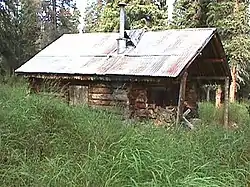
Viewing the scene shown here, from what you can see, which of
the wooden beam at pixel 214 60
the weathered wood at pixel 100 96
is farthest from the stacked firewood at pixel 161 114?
the wooden beam at pixel 214 60

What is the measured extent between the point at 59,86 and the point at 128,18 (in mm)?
12308

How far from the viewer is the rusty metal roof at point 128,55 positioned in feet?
39.7

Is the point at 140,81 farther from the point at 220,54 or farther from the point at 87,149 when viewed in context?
the point at 87,149

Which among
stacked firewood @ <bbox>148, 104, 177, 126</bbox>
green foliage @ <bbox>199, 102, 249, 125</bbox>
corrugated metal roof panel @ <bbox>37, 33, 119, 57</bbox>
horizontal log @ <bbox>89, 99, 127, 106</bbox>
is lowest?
green foliage @ <bbox>199, 102, 249, 125</bbox>

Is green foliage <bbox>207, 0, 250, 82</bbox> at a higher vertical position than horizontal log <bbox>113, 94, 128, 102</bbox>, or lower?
higher

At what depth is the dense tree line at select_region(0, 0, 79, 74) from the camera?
15.7m

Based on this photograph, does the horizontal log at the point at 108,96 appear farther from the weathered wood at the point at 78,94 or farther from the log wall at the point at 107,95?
the weathered wood at the point at 78,94

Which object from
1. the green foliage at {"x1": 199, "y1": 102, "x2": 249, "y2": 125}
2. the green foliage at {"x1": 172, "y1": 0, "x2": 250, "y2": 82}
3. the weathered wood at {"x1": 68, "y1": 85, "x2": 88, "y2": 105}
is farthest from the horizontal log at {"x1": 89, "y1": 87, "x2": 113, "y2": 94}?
the green foliage at {"x1": 172, "y1": 0, "x2": 250, "y2": 82}

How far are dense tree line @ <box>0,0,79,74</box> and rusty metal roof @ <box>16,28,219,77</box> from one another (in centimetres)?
176

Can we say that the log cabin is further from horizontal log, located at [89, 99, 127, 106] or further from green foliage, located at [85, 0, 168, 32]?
green foliage, located at [85, 0, 168, 32]

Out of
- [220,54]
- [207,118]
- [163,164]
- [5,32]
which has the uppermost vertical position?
[5,32]

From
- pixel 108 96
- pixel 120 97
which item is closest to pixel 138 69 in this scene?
pixel 120 97

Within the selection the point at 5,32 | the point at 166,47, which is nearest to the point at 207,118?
the point at 166,47

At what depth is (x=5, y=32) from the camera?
1560 centimetres
